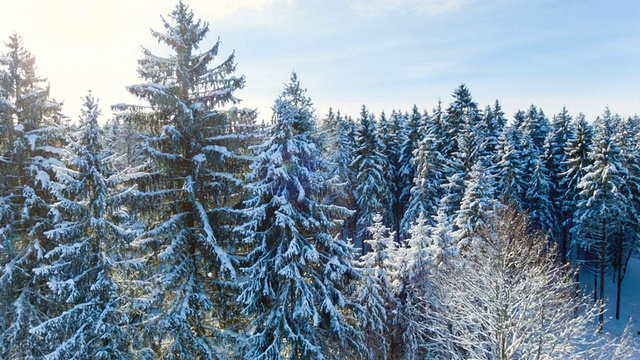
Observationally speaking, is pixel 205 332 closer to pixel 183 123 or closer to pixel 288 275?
pixel 288 275

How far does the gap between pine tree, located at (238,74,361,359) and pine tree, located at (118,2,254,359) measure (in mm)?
1189

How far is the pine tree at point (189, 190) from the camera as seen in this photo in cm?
1238

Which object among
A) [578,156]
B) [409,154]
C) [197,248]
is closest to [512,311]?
[197,248]

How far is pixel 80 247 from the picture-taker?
38.4 ft

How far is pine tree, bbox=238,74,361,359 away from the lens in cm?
1203

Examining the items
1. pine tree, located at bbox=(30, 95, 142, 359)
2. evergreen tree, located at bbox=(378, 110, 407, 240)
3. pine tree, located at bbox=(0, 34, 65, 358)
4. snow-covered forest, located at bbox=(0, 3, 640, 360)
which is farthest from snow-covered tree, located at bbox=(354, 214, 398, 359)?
evergreen tree, located at bbox=(378, 110, 407, 240)

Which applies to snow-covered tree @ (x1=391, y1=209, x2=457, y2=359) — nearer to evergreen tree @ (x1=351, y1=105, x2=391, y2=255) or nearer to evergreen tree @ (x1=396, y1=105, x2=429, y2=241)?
evergreen tree @ (x1=351, y1=105, x2=391, y2=255)

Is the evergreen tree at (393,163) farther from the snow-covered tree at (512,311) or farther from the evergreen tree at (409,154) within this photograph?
the snow-covered tree at (512,311)

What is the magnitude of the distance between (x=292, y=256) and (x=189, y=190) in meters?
3.96

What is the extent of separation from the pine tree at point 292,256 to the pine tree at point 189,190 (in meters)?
1.19

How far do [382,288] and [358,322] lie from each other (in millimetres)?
2312

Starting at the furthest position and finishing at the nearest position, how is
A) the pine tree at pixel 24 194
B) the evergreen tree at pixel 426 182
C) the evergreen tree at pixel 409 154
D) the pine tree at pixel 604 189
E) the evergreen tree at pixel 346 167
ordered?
the evergreen tree at pixel 409 154 < the evergreen tree at pixel 346 167 < the evergreen tree at pixel 426 182 < the pine tree at pixel 604 189 < the pine tree at pixel 24 194

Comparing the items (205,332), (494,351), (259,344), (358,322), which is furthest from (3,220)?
(494,351)

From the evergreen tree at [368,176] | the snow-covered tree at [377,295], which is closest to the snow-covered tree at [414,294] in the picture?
the snow-covered tree at [377,295]
